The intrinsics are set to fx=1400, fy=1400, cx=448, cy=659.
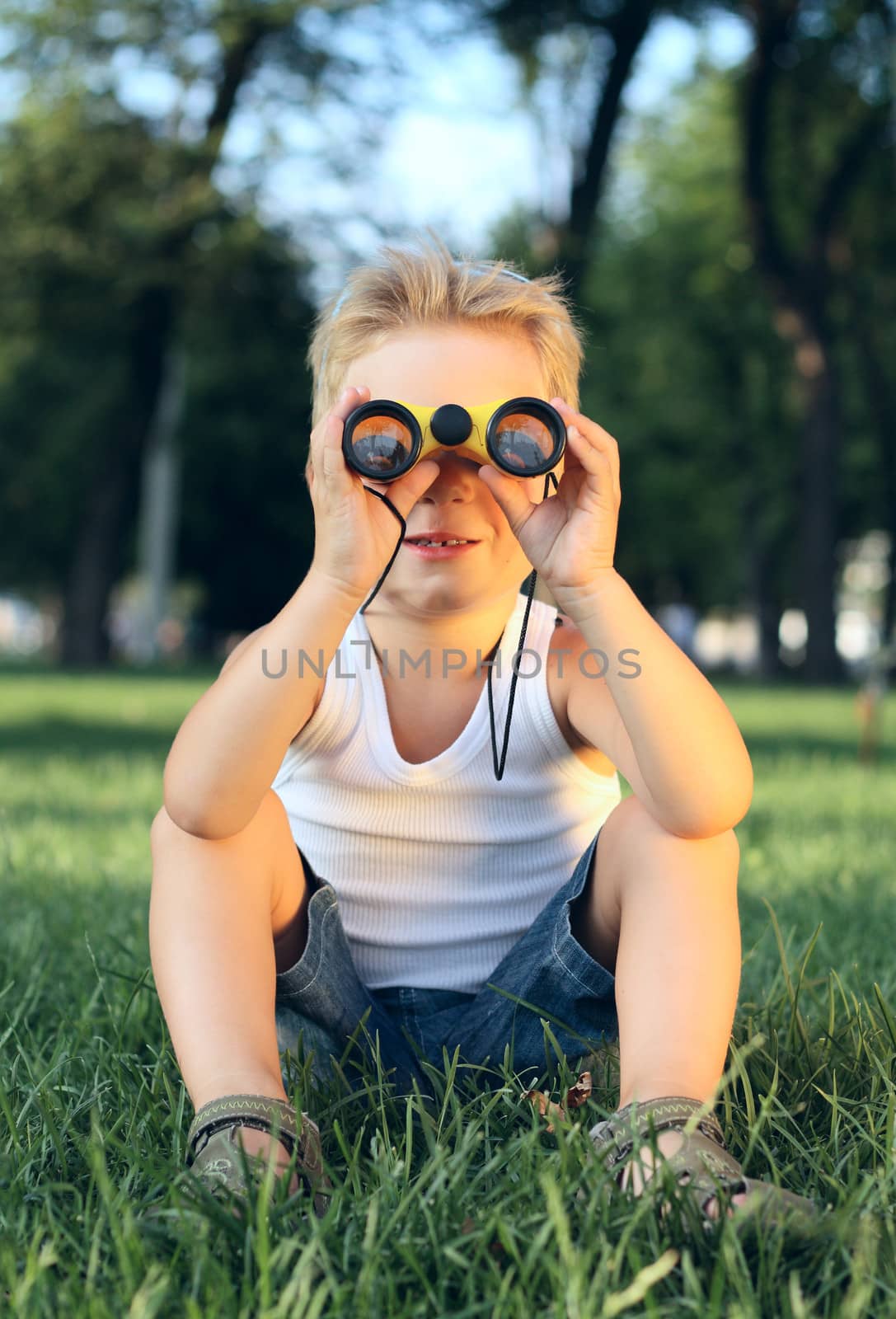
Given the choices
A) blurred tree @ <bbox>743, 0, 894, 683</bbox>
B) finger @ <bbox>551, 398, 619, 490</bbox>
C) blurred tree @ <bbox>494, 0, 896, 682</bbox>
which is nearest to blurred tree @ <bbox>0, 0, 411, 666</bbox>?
blurred tree @ <bbox>494, 0, 896, 682</bbox>

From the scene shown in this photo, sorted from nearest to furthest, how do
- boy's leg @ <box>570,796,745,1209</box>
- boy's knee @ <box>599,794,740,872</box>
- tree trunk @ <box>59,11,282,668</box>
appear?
boy's leg @ <box>570,796,745,1209</box>
boy's knee @ <box>599,794,740,872</box>
tree trunk @ <box>59,11,282,668</box>

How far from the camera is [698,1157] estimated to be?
1.46 metres

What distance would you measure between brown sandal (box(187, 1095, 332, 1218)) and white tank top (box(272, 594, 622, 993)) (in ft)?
1.44

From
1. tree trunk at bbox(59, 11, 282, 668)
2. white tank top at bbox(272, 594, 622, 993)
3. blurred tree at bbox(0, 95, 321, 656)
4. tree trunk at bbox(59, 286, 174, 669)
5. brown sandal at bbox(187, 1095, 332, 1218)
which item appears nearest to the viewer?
brown sandal at bbox(187, 1095, 332, 1218)

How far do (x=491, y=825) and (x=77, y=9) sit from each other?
46.9ft

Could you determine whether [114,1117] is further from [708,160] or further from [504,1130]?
[708,160]

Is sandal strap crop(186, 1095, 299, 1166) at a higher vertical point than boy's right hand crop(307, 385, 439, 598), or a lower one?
lower

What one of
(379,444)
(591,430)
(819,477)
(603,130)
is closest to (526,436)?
(591,430)

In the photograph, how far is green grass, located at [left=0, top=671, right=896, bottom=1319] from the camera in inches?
48.3

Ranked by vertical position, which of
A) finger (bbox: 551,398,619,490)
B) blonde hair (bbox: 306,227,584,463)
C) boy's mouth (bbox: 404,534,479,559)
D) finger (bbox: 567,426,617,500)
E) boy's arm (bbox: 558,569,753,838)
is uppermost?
blonde hair (bbox: 306,227,584,463)

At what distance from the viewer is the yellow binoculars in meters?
1.78

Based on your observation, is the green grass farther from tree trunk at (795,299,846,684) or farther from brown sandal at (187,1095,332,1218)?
tree trunk at (795,299,846,684)

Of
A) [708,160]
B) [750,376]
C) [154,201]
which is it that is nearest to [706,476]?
[750,376]

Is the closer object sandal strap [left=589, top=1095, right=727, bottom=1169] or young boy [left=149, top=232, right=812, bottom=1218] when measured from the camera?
sandal strap [left=589, top=1095, right=727, bottom=1169]
